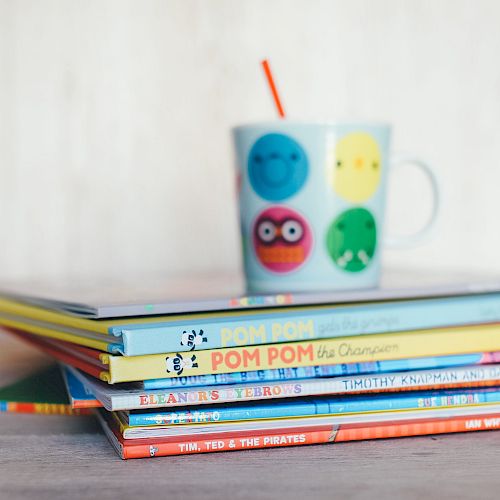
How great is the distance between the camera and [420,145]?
3.83 feet

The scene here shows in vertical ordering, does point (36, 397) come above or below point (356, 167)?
below

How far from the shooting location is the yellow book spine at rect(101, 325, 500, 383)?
506 millimetres

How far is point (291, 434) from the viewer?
1.76 feet

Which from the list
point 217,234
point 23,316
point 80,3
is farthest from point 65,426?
point 80,3

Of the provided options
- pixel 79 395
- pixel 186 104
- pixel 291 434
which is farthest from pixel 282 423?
pixel 186 104

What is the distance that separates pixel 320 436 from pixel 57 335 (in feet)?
0.64

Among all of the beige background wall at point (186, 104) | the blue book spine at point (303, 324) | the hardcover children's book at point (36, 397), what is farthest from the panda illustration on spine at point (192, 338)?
the beige background wall at point (186, 104)

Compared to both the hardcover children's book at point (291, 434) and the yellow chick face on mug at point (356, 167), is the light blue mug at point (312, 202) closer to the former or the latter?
the yellow chick face on mug at point (356, 167)

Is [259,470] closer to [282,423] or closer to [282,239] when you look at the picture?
[282,423]

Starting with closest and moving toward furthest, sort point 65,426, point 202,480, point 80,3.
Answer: point 202,480 < point 65,426 < point 80,3

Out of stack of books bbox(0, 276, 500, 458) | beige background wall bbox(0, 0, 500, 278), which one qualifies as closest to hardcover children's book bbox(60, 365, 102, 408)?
stack of books bbox(0, 276, 500, 458)

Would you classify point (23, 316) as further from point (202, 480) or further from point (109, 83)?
point (109, 83)

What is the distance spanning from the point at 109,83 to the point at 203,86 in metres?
0.13

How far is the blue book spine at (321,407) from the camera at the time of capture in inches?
20.3
